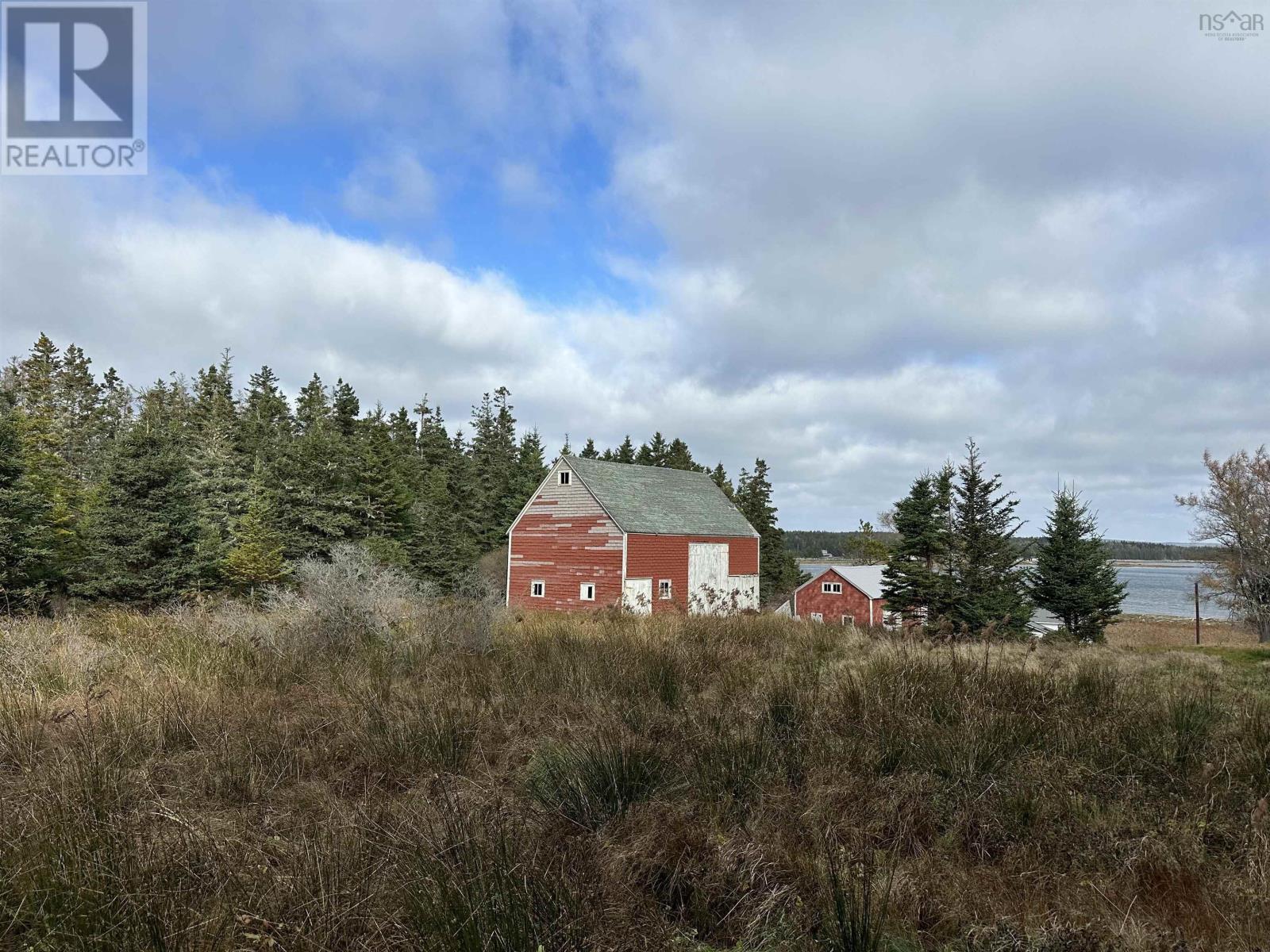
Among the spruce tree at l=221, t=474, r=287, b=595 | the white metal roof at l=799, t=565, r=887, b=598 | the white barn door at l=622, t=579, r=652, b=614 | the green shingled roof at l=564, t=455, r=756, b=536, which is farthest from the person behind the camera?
the white metal roof at l=799, t=565, r=887, b=598

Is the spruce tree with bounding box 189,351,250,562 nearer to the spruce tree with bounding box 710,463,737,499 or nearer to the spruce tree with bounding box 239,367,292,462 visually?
the spruce tree with bounding box 239,367,292,462

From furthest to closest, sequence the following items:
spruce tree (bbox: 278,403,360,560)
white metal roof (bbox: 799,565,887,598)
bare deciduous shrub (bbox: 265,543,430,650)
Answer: white metal roof (bbox: 799,565,887,598) < spruce tree (bbox: 278,403,360,560) < bare deciduous shrub (bbox: 265,543,430,650)

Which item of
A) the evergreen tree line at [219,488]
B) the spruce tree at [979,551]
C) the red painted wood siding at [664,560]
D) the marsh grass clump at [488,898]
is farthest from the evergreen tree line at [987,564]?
the marsh grass clump at [488,898]

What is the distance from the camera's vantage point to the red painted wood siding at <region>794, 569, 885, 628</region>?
4181 cm

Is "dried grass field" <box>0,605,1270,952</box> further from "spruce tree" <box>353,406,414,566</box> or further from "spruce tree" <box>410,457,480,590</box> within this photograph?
"spruce tree" <box>410,457,480,590</box>

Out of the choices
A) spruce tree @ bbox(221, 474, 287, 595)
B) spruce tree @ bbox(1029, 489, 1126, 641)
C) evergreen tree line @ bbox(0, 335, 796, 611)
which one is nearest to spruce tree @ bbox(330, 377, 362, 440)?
evergreen tree line @ bbox(0, 335, 796, 611)

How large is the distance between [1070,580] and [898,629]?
87.2 feet

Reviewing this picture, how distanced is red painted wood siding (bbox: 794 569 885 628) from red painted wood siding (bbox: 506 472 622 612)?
55.9 ft

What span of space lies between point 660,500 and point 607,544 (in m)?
4.96

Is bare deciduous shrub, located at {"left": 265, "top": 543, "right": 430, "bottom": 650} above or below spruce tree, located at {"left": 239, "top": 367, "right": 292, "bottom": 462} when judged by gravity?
below

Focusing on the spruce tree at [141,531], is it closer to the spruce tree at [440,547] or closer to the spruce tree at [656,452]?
the spruce tree at [440,547]

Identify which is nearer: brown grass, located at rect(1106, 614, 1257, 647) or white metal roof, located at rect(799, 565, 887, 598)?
brown grass, located at rect(1106, 614, 1257, 647)

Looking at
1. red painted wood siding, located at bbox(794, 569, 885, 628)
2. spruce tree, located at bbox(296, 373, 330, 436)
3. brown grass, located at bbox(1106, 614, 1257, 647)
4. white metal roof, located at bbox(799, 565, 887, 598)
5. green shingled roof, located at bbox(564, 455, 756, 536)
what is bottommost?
brown grass, located at bbox(1106, 614, 1257, 647)

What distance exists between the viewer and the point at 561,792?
143 inches
